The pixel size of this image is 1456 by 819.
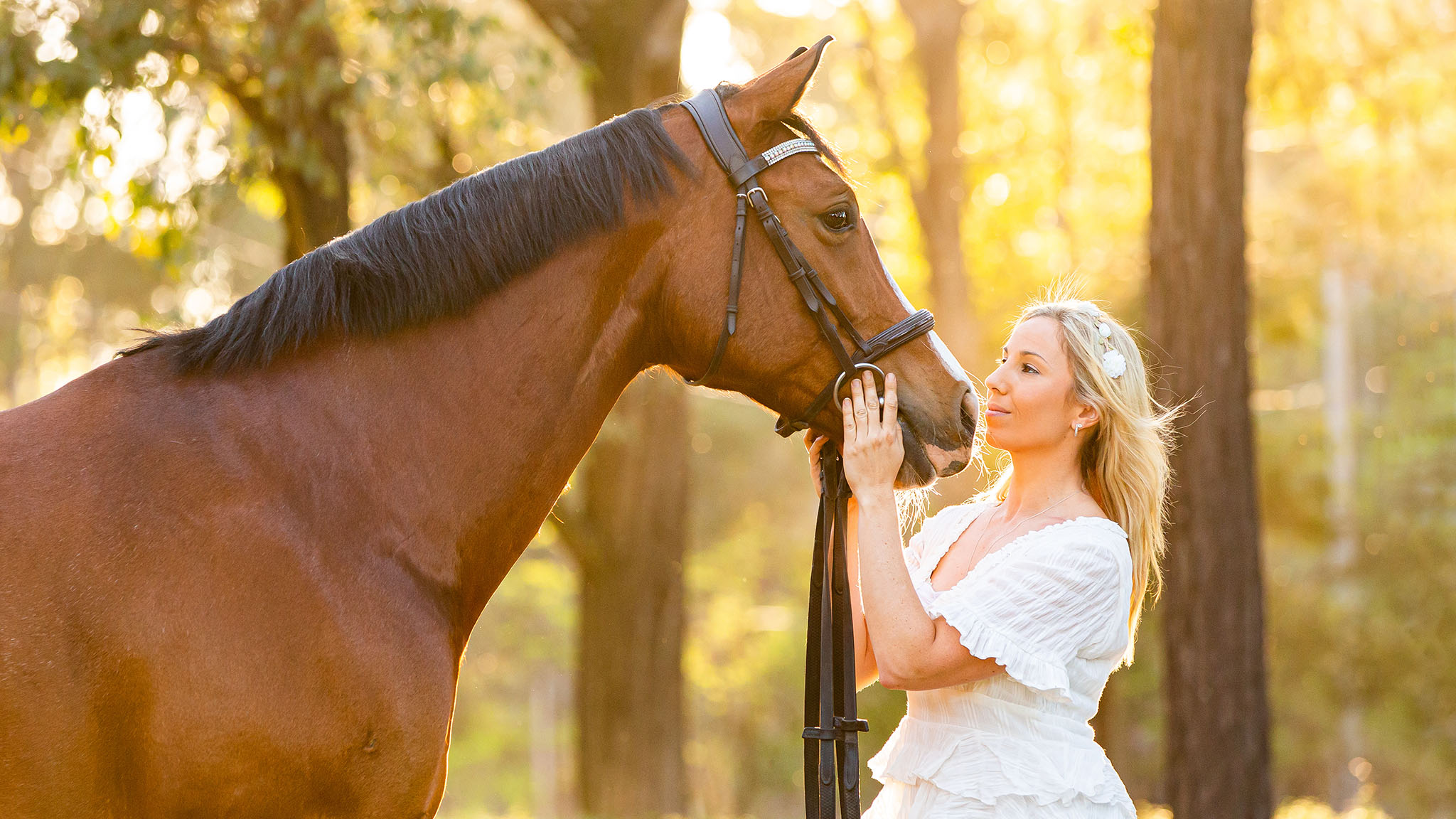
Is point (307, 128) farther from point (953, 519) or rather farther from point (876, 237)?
point (876, 237)

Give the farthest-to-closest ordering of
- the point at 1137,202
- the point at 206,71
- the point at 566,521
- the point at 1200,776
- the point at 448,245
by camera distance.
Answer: the point at 1137,202, the point at 566,521, the point at 206,71, the point at 1200,776, the point at 448,245

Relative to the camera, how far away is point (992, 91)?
15.7 metres

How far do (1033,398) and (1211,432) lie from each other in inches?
152

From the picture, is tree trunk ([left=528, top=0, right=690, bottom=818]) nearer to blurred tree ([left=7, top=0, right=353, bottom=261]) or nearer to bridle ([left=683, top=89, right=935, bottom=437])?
blurred tree ([left=7, top=0, right=353, bottom=261])

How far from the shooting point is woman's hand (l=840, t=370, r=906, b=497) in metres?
2.61

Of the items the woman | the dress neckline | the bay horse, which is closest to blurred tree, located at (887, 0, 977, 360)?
the dress neckline

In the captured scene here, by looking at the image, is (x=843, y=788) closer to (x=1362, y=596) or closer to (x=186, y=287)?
(x=186, y=287)

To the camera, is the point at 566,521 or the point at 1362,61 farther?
the point at 1362,61

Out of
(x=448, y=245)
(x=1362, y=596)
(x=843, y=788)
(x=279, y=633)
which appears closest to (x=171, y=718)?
(x=279, y=633)

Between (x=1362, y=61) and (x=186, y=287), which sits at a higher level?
(x=1362, y=61)

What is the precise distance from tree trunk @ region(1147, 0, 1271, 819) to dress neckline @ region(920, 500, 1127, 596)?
359cm

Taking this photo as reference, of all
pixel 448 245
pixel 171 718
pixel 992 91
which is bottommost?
pixel 171 718

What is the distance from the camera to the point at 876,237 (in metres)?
15.1

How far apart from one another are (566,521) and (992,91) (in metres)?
10.2
